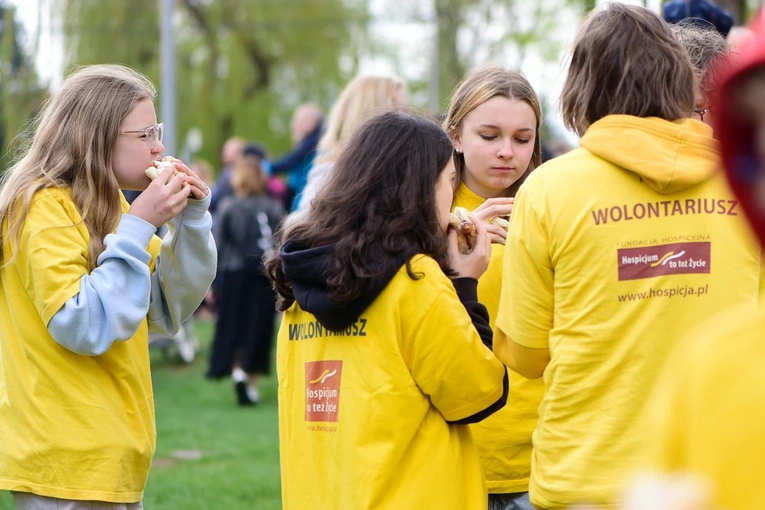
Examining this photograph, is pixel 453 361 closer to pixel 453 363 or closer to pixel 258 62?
pixel 453 363

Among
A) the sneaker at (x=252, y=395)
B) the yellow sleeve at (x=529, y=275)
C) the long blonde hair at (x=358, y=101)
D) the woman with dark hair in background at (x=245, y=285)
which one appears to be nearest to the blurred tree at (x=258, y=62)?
the woman with dark hair in background at (x=245, y=285)

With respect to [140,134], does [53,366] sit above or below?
below

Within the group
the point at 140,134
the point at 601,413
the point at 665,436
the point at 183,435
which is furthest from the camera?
the point at 183,435

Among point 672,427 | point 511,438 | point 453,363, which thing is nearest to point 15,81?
point 511,438

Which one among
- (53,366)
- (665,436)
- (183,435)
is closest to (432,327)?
(53,366)

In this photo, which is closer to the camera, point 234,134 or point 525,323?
point 525,323

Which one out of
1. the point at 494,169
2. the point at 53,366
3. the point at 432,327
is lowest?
the point at 53,366

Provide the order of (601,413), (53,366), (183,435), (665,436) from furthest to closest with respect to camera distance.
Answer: (183,435), (53,366), (601,413), (665,436)

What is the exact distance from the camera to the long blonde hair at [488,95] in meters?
3.39

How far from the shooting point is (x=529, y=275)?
262cm

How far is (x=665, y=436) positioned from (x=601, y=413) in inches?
44.8

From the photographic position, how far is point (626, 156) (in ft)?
8.29

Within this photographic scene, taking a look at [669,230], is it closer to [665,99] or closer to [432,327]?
[665,99]

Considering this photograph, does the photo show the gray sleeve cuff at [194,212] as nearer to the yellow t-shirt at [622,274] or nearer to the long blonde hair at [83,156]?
the long blonde hair at [83,156]
